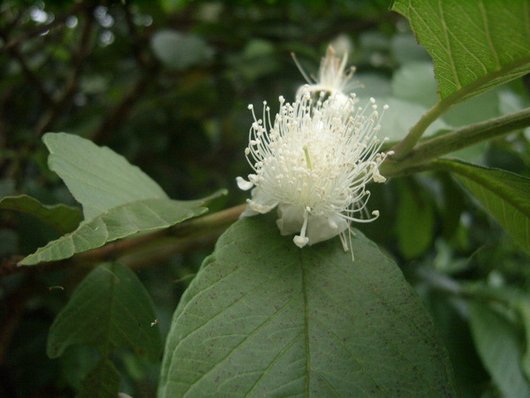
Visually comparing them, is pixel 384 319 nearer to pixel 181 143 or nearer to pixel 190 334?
pixel 190 334

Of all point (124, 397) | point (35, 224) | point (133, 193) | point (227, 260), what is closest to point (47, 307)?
point (35, 224)


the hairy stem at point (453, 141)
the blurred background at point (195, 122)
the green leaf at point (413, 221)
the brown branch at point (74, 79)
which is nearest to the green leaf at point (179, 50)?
the blurred background at point (195, 122)

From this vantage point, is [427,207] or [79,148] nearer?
[79,148]

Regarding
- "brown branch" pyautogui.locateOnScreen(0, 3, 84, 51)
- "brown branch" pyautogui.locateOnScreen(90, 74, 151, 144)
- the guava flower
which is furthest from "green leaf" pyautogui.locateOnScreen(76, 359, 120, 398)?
"brown branch" pyautogui.locateOnScreen(90, 74, 151, 144)

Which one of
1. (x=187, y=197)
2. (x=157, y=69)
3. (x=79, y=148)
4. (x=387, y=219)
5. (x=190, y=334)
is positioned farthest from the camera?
(x=187, y=197)

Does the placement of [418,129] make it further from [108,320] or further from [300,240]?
[108,320]

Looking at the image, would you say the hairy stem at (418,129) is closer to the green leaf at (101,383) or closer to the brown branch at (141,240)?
the brown branch at (141,240)

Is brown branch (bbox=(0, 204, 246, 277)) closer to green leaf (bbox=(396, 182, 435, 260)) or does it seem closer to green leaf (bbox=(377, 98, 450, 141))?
green leaf (bbox=(377, 98, 450, 141))
